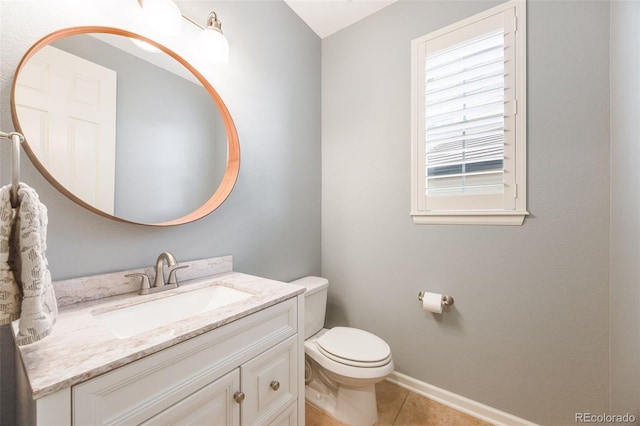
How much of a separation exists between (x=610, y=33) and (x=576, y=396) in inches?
65.9

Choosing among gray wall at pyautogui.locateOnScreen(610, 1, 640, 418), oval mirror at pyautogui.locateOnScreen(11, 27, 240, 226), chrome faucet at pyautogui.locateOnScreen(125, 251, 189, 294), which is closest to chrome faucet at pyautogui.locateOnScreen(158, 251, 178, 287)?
chrome faucet at pyautogui.locateOnScreen(125, 251, 189, 294)

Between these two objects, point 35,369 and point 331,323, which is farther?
point 331,323

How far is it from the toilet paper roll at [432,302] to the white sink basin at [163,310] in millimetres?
1045

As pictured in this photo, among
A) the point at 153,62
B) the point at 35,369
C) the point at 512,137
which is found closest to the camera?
the point at 35,369

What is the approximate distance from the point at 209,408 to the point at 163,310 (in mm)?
420

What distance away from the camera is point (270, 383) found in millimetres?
934

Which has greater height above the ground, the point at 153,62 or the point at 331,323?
the point at 153,62

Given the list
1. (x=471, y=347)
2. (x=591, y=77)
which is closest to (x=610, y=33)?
(x=591, y=77)

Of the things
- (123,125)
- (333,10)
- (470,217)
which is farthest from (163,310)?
(333,10)

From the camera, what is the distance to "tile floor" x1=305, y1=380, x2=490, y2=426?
1360mm

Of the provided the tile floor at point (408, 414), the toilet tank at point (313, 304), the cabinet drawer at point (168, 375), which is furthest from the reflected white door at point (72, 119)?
the tile floor at point (408, 414)

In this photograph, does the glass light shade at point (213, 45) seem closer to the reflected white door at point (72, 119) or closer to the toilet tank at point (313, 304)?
the reflected white door at point (72, 119)

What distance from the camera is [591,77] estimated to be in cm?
112

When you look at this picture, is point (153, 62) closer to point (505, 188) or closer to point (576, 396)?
point (505, 188)
